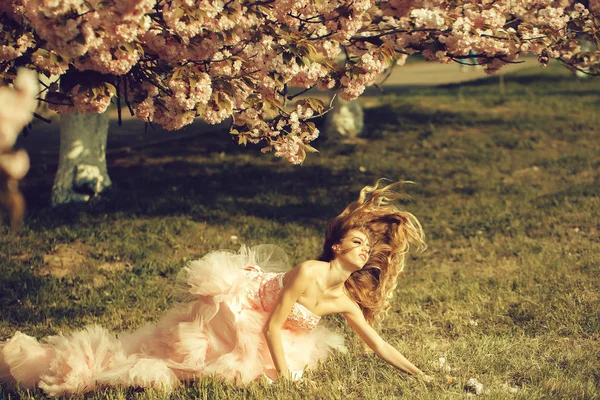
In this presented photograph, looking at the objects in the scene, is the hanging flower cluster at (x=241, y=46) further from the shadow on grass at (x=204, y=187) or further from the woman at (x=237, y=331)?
the shadow on grass at (x=204, y=187)

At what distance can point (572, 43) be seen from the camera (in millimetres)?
6035

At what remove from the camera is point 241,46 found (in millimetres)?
4715

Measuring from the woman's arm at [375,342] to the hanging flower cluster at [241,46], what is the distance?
41.9 inches

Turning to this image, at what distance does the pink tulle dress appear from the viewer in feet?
13.5

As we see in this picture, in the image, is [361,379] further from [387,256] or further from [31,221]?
[31,221]

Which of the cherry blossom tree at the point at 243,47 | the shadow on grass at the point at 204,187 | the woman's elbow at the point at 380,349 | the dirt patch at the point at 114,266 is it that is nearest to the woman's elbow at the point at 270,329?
the woman's elbow at the point at 380,349

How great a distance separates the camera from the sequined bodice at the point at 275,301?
13.6 ft

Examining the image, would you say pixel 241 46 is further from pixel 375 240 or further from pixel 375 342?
pixel 375 342

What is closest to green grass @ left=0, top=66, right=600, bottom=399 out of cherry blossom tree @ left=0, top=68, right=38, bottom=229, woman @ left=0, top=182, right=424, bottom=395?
woman @ left=0, top=182, right=424, bottom=395

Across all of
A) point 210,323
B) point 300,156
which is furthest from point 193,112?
point 210,323

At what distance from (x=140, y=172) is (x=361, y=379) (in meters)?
6.25

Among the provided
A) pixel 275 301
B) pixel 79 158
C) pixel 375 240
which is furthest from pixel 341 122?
pixel 275 301

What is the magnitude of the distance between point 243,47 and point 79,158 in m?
4.22

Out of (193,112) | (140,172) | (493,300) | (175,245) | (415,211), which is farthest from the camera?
(140,172)
